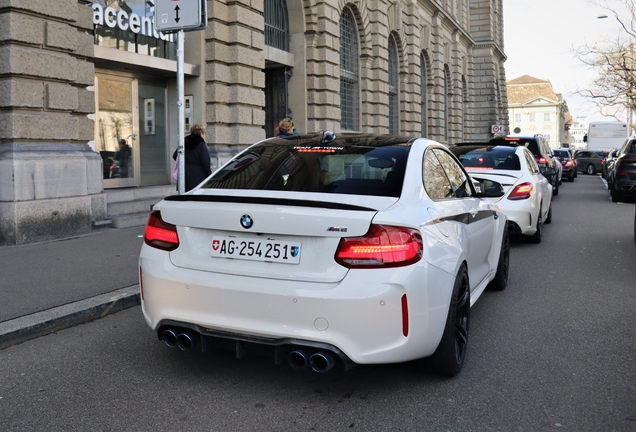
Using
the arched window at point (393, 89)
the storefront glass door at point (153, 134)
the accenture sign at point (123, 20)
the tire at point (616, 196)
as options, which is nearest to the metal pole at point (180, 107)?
the accenture sign at point (123, 20)

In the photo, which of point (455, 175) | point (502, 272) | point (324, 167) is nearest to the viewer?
point (324, 167)

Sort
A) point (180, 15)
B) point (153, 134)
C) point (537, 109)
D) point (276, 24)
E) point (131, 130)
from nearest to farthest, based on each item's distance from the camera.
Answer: point (180, 15) < point (131, 130) < point (153, 134) < point (276, 24) < point (537, 109)

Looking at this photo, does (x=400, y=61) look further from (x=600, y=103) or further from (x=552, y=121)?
(x=552, y=121)

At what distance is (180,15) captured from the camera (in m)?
7.32

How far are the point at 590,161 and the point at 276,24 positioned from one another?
30.3 m

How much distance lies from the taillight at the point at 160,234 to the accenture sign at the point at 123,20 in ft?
28.8

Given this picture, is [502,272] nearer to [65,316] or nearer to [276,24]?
[65,316]

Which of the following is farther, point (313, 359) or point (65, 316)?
point (65, 316)

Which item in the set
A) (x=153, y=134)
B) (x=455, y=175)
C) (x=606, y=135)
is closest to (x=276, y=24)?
(x=153, y=134)

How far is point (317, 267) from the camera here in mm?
3707

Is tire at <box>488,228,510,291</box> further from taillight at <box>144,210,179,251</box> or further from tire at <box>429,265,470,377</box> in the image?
taillight at <box>144,210,179,251</box>

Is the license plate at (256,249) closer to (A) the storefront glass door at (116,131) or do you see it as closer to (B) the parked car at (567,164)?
(A) the storefront glass door at (116,131)

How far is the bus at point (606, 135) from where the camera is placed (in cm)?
4675

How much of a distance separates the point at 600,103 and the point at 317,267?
42.8 meters
